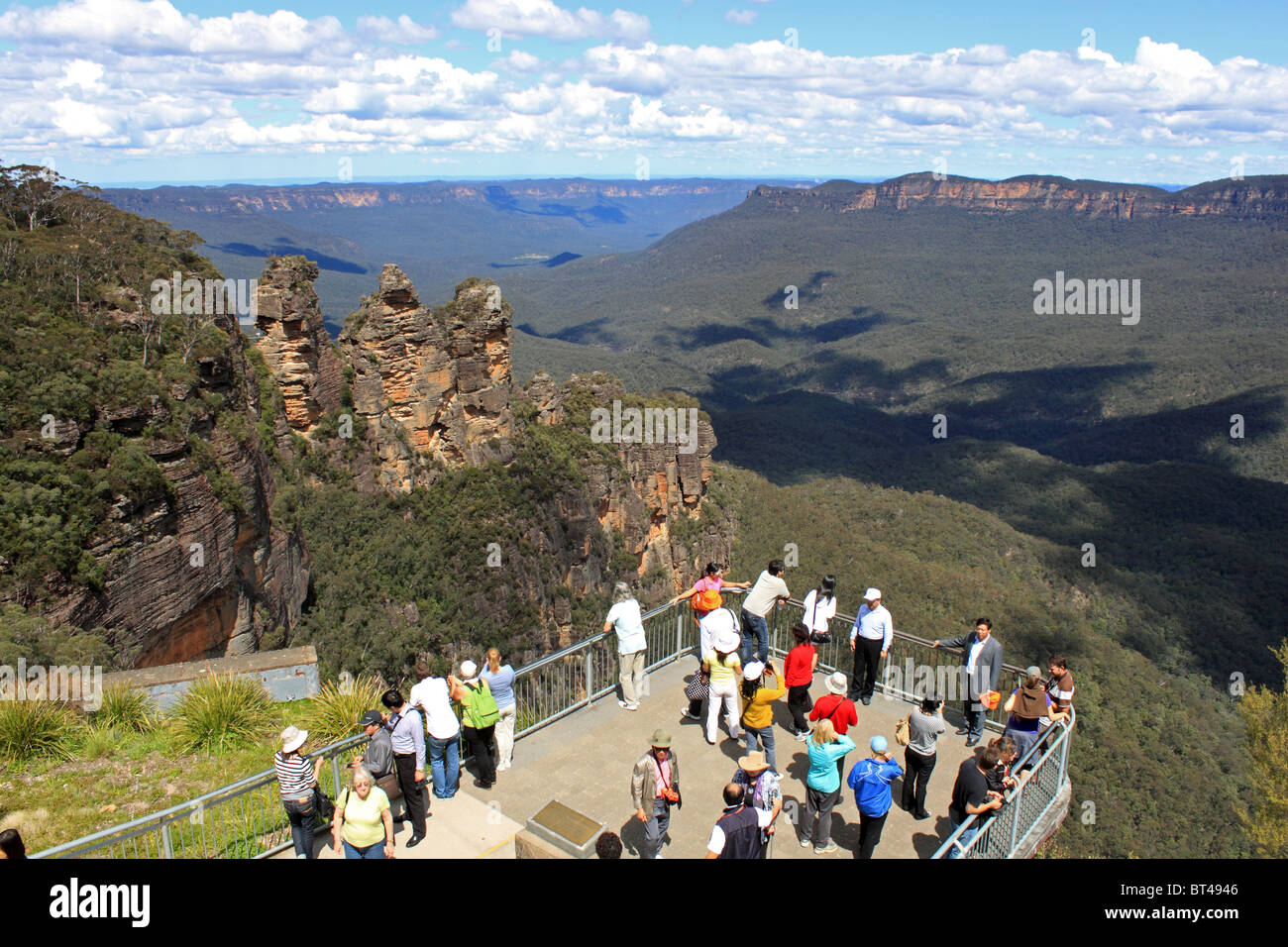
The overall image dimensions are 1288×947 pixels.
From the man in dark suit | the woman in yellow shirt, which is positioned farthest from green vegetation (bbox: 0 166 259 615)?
the man in dark suit

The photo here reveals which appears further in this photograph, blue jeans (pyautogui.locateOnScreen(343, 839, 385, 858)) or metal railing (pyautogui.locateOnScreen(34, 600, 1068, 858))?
metal railing (pyautogui.locateOnScreen(34, 600, 1068, 858))

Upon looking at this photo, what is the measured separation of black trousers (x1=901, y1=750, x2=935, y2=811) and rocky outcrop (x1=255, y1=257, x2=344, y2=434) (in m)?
32.0

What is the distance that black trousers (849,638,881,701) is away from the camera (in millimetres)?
13477

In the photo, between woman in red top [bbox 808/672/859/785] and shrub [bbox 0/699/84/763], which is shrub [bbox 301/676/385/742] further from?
woman in red top [bbox 808/672/859/785]

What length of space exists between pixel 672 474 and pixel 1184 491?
→ 2729 inches

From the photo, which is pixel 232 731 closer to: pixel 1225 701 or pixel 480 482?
pixel 480 482

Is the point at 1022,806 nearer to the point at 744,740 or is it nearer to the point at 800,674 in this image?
the point at 800,674

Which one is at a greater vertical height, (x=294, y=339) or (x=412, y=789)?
(x=294, y=339)

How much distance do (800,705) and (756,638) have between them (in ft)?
5.17

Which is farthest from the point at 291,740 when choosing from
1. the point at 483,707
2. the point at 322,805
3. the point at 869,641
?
the point at 869,641

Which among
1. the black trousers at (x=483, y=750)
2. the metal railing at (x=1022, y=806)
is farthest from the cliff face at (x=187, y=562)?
the metal railing at (x=1022, y=806)

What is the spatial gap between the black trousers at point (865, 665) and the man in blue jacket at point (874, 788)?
387 centimetres

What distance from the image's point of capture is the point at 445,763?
35.5 feet
